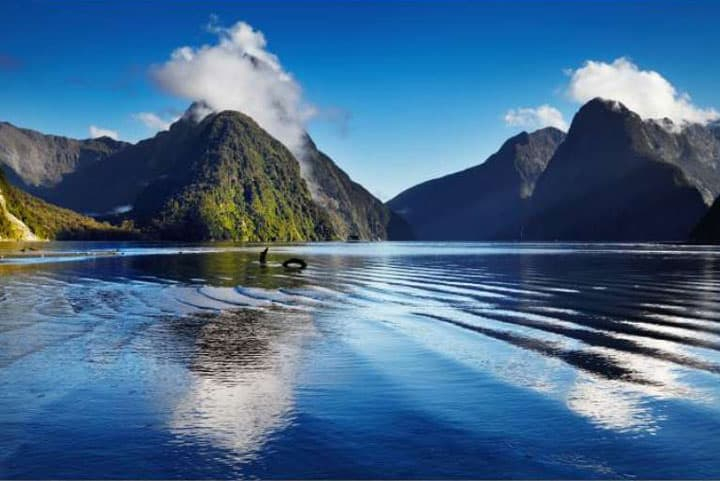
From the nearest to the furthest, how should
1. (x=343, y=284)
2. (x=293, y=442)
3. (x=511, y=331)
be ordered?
(x=293, y=442) → (x=511, y=331) → (x=343, y=284)

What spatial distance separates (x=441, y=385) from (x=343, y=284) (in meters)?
40.1

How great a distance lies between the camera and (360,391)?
18297 millimetres

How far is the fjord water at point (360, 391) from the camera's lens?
41.0 feet

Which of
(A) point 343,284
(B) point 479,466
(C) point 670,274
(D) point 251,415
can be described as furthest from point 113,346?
(C) point 670,274

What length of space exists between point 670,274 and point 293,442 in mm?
67513

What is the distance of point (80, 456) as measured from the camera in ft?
41.3

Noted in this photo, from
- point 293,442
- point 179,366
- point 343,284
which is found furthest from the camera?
point 343,284

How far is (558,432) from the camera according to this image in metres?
14.3

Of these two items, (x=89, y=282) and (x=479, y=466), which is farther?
(x=89, y=282)

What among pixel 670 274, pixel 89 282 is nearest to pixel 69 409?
pixel 89 282

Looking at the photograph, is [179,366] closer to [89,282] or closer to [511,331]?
[511,331]

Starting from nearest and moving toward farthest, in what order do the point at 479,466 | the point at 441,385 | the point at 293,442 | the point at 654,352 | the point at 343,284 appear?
the point at 479,466
the point at 293,442
the point at 441,385
the point at 654,352
the point at 343,284

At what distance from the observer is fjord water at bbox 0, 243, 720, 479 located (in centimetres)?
Result: 1248

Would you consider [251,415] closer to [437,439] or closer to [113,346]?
[437,439]
